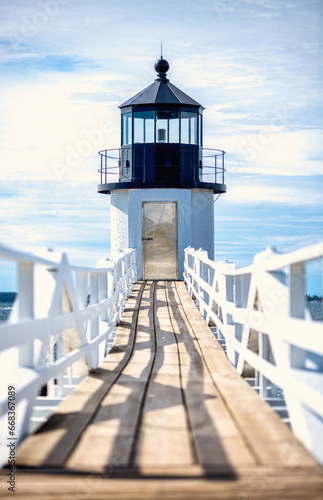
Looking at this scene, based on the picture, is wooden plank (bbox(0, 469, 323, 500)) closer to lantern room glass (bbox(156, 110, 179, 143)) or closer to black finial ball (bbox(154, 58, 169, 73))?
lantern room glass (bbox(156, 110, 179, 143))

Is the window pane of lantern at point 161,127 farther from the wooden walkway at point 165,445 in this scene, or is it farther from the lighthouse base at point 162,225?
the wooden walkway at point 165,445

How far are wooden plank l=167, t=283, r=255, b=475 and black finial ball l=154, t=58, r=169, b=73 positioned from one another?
606 inches

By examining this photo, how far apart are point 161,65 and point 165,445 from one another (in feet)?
61.3

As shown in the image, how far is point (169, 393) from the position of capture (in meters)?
5.34

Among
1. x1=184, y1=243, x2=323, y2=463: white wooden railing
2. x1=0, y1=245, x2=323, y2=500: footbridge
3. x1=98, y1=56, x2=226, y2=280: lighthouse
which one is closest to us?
x1=0, y1=245, x2=323, y2=500: footbridge

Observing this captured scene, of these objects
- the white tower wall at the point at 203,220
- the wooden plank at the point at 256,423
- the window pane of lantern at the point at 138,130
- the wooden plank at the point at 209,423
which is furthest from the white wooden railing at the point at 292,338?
the window pane of lantern at the point at 138,130

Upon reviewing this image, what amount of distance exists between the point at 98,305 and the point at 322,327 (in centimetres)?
392

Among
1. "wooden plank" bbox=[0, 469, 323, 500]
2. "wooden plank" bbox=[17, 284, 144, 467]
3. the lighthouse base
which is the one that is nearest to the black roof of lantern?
the lighthouse base

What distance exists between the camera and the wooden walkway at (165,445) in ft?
10.4

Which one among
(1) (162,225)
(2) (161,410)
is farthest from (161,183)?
(2) (161,410)

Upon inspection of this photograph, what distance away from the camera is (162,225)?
19531 mm

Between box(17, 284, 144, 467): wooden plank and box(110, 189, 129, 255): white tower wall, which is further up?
box(110, 189, 129, 255): white tower wall

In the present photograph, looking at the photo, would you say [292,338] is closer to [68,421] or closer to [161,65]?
[68,421]

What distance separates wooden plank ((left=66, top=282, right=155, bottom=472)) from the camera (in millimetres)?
3555
